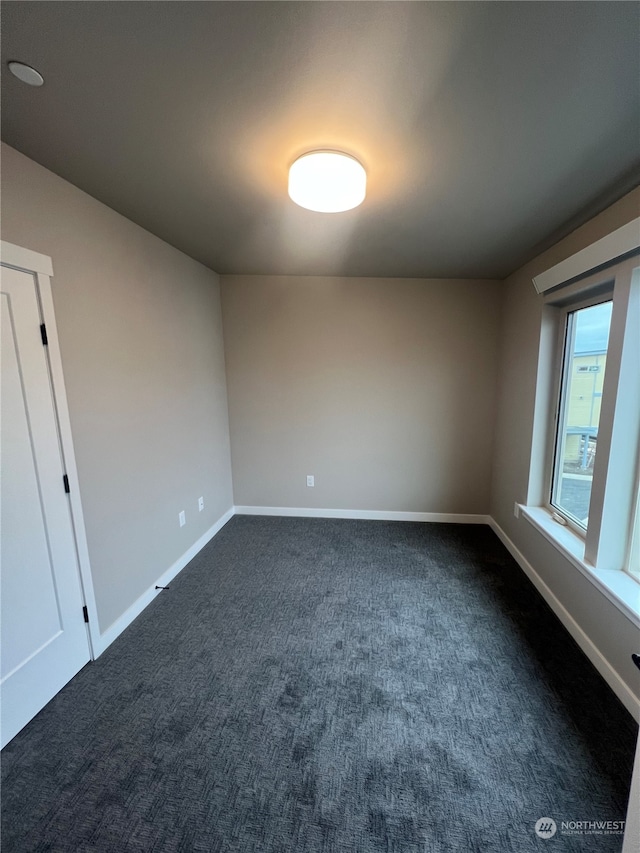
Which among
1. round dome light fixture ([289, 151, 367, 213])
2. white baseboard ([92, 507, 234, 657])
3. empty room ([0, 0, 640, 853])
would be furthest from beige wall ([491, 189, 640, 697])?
white baseboard ([92, 507, 234, 657])

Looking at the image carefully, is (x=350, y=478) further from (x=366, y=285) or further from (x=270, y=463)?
(x=366, y=285)

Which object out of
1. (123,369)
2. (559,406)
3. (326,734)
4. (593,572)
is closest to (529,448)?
(559,406)

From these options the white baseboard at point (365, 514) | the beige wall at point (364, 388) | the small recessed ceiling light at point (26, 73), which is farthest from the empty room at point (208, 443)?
the white baseboard at point (365, 514)

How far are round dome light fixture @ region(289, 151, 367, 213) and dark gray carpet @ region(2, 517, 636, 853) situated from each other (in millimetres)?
2298

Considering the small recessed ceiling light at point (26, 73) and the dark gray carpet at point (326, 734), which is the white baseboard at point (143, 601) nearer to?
the dark gray carpet at point (326, 734)

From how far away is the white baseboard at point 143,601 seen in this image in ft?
6.19

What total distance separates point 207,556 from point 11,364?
202 centimetres

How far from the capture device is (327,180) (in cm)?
141

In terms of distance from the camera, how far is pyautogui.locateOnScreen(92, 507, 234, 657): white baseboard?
189cm

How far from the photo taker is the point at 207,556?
285 centimetres

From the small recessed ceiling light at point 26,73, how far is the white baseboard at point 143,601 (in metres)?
2.37

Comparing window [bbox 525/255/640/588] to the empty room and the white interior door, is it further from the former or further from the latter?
the white interior door

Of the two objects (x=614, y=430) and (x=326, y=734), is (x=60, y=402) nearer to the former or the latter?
(x=326, y=734)

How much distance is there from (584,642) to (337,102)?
2.78 meters
